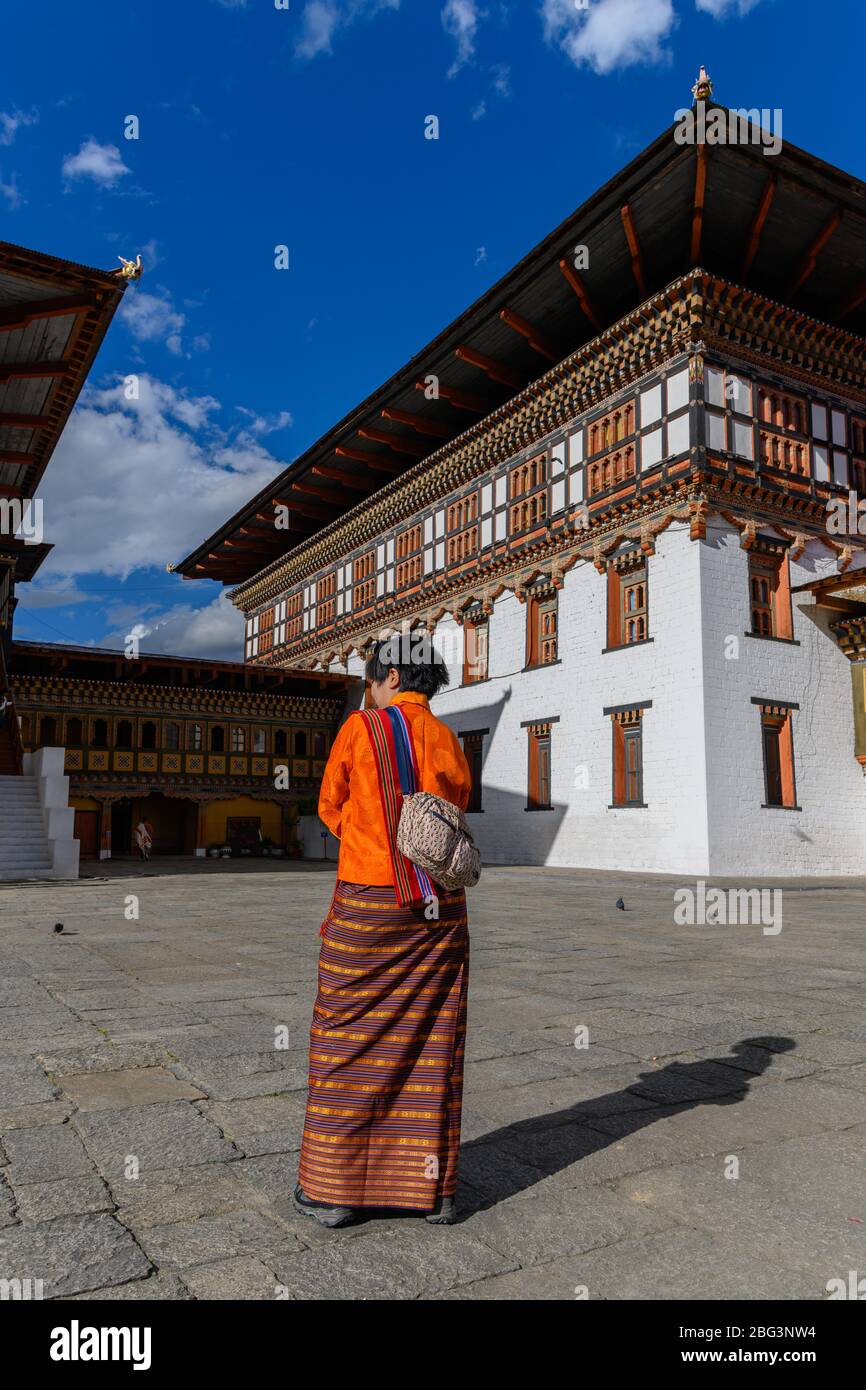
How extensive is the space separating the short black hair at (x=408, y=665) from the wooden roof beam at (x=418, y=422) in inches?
946

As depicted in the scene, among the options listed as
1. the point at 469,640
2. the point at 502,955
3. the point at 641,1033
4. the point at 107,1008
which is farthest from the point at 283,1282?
the point at 469,640

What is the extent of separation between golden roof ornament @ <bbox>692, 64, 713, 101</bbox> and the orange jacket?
17.1 metres

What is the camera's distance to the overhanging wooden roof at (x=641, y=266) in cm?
1733

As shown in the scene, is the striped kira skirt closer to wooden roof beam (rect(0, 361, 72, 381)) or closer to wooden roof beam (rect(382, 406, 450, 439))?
wooden roof beam (rect(0, 361, 72, 381))

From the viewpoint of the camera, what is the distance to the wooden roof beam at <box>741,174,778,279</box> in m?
17.4

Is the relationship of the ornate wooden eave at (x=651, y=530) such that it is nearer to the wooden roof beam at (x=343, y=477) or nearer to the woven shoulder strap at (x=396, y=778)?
the wooden roof beam at (x=343, y=477)

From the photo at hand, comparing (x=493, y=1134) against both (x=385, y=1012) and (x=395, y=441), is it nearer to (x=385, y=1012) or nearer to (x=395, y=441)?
(x=385, y=1012)

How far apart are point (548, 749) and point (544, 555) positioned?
4563 mm

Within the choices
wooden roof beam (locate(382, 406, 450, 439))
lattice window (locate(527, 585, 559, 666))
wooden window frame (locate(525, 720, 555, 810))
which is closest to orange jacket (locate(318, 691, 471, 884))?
wooden window frame (locate(525, 720, 555, 810))

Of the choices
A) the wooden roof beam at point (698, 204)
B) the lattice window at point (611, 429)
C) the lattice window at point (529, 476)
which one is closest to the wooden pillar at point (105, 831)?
the lattice window at point (529, 476)

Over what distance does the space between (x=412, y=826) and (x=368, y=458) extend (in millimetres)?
27355

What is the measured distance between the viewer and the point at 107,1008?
212 inches

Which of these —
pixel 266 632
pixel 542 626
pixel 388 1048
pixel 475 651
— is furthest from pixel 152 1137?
pixel 266 632

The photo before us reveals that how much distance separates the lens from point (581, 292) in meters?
20.3
